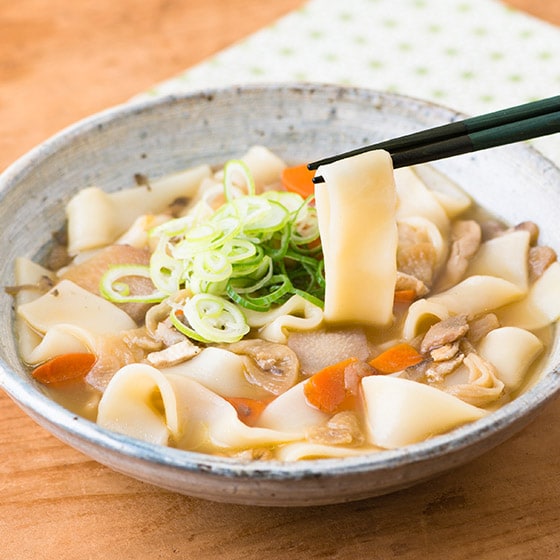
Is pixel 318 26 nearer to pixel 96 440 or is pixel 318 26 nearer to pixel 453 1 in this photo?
pixel 453 1

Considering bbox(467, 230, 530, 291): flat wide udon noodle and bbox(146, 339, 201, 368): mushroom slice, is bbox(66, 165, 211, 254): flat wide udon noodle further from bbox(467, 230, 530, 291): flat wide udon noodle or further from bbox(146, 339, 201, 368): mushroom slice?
bbox(467, 230, 530, 291): flat wide udon noodle

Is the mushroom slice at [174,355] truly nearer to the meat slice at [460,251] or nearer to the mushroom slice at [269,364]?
the mushroom slice at [269,364]

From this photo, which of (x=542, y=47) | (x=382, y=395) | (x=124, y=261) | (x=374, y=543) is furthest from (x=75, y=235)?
(x=542, y=47)

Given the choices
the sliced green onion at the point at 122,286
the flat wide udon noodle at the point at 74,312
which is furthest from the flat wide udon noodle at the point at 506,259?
the flat wide udon noodle at the point at 74,312

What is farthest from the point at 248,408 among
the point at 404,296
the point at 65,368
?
the point at 404,296

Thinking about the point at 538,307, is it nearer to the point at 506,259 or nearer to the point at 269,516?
the point at 506,259
